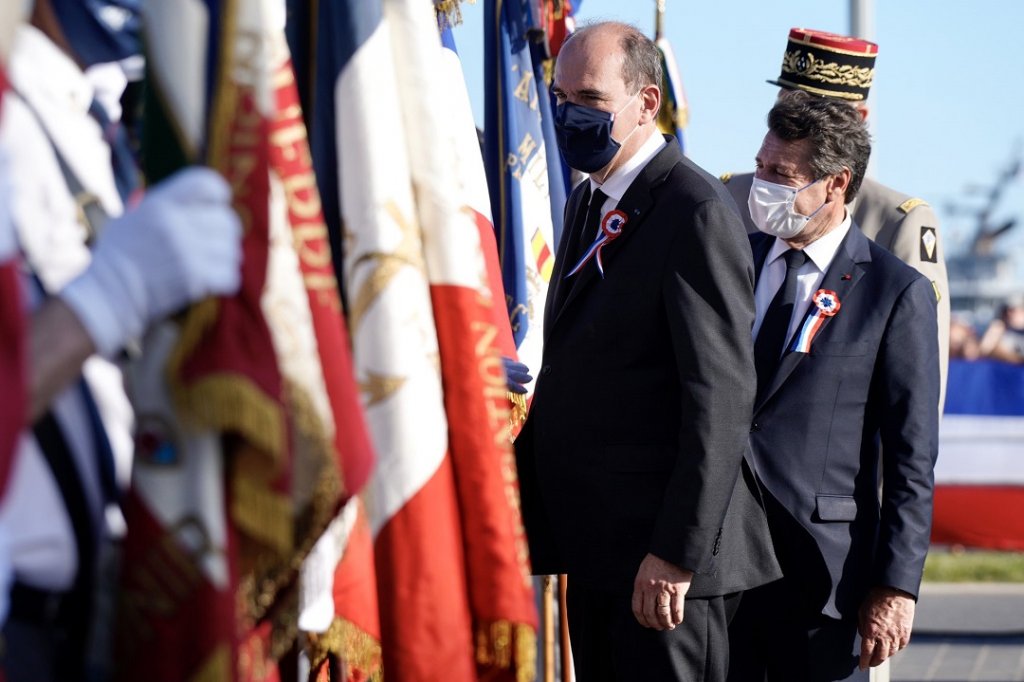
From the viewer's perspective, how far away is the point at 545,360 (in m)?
3.33

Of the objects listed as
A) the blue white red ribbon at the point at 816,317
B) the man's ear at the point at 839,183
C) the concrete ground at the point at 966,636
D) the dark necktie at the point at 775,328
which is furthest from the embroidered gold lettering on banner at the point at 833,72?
the concrete ground at the point at 966,636

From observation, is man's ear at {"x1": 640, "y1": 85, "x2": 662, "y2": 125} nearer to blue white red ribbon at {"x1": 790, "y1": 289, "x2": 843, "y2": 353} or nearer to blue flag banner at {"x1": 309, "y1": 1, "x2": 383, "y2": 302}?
blue white red ribbon at {"x1": 790, "y1": 289, "x2": 843, "y2": 353}

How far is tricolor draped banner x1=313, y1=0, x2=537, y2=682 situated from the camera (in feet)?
7.55

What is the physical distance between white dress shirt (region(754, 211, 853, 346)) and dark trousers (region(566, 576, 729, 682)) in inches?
33.2

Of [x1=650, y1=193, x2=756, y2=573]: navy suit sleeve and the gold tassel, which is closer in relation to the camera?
[x1=650, y1=193, x2=756, y2=573]: navy suit sleeve

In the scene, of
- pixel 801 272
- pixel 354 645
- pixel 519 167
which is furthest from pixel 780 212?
pixel 354 645

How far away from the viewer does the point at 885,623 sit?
3.46 meters

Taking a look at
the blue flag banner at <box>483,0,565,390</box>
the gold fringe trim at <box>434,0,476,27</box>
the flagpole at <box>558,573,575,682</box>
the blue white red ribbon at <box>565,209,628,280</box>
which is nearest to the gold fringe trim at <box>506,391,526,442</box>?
the blue white red ribbon at <box>565,209,628,280</box>

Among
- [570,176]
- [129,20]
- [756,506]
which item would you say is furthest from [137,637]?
[570,176]

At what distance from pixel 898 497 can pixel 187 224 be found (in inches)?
91.2

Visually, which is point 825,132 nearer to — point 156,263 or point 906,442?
point 906,442

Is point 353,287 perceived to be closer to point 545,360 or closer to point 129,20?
point 129,20

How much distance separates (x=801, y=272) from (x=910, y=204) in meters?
1.00

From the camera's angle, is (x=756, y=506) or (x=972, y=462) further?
(x=972, y=462)
